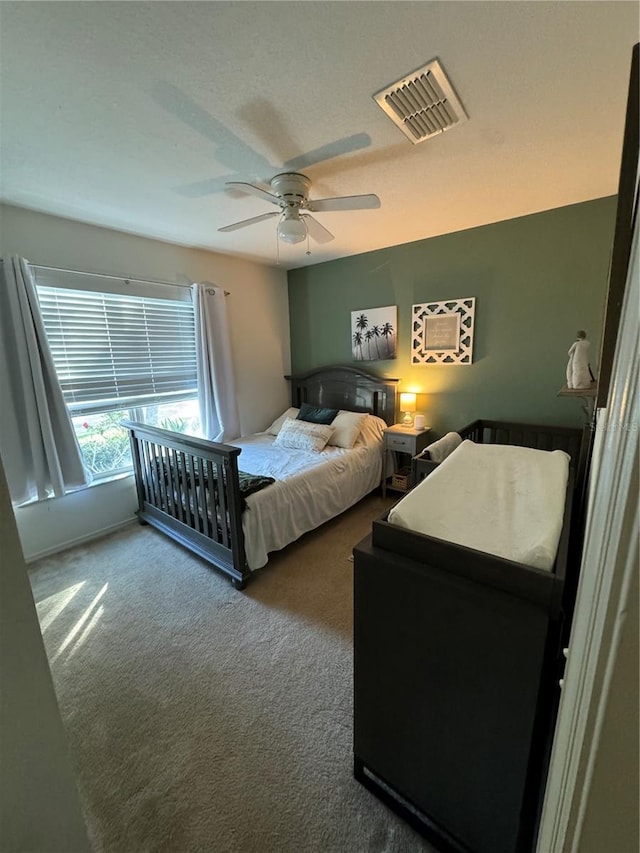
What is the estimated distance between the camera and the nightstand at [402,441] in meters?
3.31

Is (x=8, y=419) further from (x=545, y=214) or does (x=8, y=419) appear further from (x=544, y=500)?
(x=545, y=214)

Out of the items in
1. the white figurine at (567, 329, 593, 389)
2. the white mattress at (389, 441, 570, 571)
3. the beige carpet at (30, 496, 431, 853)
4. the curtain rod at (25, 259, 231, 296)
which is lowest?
the beige carpet at (30, 496, 431, 853)

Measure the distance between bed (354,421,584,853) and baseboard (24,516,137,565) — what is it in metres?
→ 2.62

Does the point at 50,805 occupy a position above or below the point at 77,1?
below

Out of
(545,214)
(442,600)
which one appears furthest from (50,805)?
(545,214)

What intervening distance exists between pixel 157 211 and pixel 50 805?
2947 millimetres

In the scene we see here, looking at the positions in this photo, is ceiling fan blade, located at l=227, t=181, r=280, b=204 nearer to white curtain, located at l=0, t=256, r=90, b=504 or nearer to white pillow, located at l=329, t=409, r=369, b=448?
white curtain, located at l=0, t=256, r=90, b=504

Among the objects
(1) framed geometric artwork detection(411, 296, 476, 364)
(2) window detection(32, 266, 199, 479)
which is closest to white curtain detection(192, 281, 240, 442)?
(2) window detection(32, 266, 199, 479)

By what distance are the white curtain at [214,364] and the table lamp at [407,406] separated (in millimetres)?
1779

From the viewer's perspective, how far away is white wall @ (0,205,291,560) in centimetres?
252

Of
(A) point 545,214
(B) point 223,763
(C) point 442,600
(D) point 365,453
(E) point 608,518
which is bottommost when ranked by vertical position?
(B) point 223,763

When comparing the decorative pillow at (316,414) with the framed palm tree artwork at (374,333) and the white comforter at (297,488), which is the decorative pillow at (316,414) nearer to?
the white comforter at (297,488)

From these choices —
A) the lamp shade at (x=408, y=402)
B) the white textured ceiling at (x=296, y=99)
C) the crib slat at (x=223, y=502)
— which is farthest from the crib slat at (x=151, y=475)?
the lamp shade at (x=408, y=402)

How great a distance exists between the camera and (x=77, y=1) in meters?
1.03
